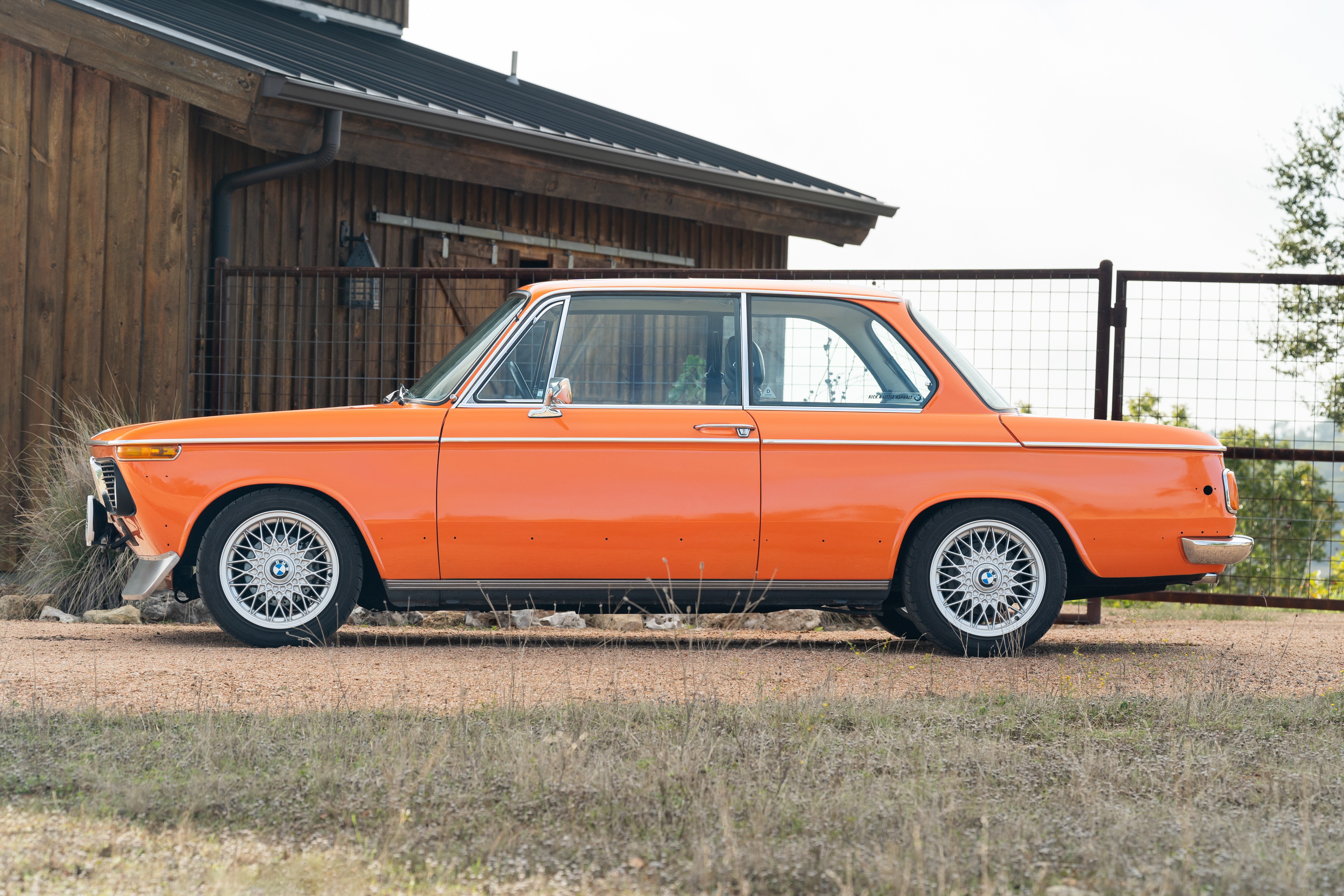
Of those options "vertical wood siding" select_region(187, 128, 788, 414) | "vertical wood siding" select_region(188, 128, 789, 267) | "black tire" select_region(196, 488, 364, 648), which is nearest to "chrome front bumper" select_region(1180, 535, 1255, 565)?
"black tire" select_region(196, 488, 364, 648)

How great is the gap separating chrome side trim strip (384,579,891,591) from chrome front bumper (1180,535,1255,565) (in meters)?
1.73

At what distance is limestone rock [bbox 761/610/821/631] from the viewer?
8.45m

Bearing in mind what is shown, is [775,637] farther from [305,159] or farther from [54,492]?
[305,159]

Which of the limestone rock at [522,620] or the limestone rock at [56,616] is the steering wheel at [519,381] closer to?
the limestone rock at [522,620]

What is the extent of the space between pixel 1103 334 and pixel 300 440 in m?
4.78

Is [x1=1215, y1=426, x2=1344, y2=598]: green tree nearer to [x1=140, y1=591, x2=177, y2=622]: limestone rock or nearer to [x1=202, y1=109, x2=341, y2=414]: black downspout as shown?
[x1=140, y1=591, x2=177, y2=622]: limestone rock

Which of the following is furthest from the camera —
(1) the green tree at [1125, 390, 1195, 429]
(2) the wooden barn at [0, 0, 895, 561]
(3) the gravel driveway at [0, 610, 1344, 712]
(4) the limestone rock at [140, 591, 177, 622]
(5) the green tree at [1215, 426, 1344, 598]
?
(5) the green tree at [1215, 426, 1344, 598]

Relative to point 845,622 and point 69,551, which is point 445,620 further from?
point 845,622

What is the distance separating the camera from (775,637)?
7.18m

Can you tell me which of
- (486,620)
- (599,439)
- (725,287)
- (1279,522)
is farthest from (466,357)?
(1279,522)

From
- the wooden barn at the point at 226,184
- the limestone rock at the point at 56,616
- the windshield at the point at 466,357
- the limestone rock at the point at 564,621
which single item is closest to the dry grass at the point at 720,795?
the windshield at the point at 466,357

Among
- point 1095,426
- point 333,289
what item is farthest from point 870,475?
point 333,289

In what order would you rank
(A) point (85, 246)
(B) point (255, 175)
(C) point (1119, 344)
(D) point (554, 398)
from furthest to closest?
(B) point (255, 175), (A) point (85, 246), (C) point (1119, 344), (D) point (554, 398)

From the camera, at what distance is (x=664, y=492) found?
5.73 m
